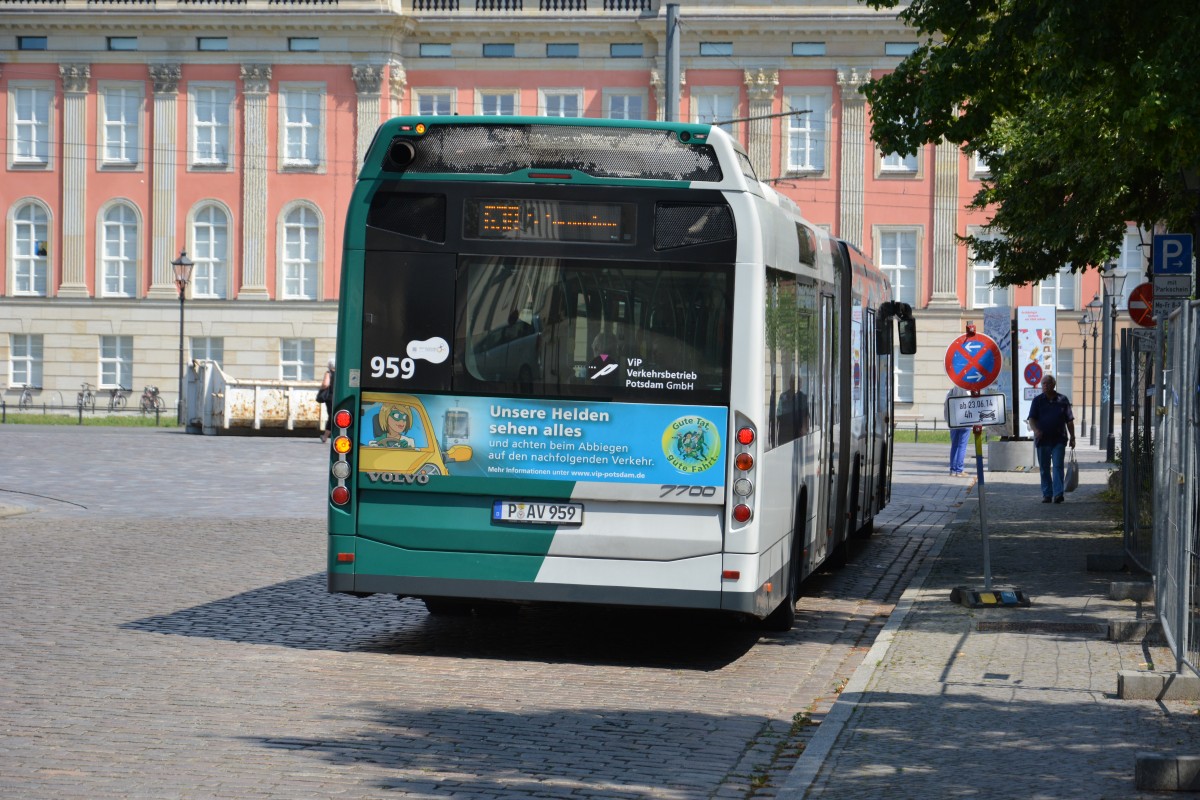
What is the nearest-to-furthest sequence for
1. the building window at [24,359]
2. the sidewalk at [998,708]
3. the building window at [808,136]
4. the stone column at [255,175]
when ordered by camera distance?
the sidewalk at [998,708], the building window at [808,136], the stone column at [255,175], the building window at [24,359]

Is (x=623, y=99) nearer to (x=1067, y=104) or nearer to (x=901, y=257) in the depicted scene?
(x=901, y=257)

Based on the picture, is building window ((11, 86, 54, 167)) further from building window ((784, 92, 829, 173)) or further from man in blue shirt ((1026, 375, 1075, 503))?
man in blue shirt ((1026, 375, 1075, 503))

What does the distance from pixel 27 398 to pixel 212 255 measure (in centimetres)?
787

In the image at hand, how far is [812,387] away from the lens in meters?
12.8

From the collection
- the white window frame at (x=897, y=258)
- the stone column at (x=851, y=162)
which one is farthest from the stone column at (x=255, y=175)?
the white window frame at (x=897, y=258)

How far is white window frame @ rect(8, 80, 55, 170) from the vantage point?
60344mm

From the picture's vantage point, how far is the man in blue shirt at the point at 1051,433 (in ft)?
83.1

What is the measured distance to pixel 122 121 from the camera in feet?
197

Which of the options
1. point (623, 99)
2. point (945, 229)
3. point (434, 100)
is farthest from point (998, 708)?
point (434, 100)

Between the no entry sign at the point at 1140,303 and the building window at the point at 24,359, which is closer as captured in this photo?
the no entry sign at the point at 1140,303

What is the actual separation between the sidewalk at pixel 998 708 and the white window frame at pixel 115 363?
49.1 m

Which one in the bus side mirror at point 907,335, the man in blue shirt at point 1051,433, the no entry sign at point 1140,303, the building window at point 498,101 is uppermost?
the building window at point 498,101

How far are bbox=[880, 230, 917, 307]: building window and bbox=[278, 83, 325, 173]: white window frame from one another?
1868cm

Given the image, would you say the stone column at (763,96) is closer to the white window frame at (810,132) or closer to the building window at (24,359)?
the white window frame at (810,132)
